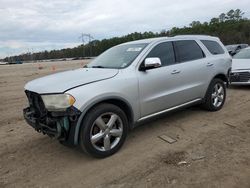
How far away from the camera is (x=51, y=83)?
4.14 m

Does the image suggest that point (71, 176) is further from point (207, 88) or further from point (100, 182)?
point (207, 88)

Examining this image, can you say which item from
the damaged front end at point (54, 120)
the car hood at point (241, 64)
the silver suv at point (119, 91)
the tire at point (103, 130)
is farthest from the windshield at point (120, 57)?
the car hood at point (241, 64)

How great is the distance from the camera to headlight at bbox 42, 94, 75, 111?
12.4 ft

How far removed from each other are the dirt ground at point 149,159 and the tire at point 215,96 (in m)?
0.48

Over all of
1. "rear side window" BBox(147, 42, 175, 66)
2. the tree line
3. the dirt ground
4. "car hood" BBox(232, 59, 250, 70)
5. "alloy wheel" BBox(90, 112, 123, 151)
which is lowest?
the dirt ground

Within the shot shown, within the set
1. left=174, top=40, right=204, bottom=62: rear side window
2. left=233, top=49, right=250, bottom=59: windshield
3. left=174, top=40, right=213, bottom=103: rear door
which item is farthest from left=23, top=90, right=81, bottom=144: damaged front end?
left=233, top=49, right=250, bottom=59: windshield

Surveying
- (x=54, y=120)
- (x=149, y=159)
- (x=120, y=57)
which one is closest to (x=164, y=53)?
(x=120, y=57)

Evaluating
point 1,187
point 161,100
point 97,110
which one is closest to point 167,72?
point 161,100

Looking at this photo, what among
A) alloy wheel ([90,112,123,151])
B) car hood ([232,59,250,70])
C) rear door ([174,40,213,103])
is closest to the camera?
alloy wheel ([90,112,123,151])

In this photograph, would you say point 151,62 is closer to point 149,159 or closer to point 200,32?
point 149,159

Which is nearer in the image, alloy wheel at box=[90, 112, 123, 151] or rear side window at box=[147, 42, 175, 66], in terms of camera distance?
alloy wheel at box=[90, 112, 123, 151]

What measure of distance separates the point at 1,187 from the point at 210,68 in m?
4.72

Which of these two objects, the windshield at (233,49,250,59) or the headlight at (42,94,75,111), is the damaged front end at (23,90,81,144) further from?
the windshield at (233,49,250,59)

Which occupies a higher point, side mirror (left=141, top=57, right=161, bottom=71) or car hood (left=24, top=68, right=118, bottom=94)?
side mirror (left=141, top=57, right=161, bottom=71)
